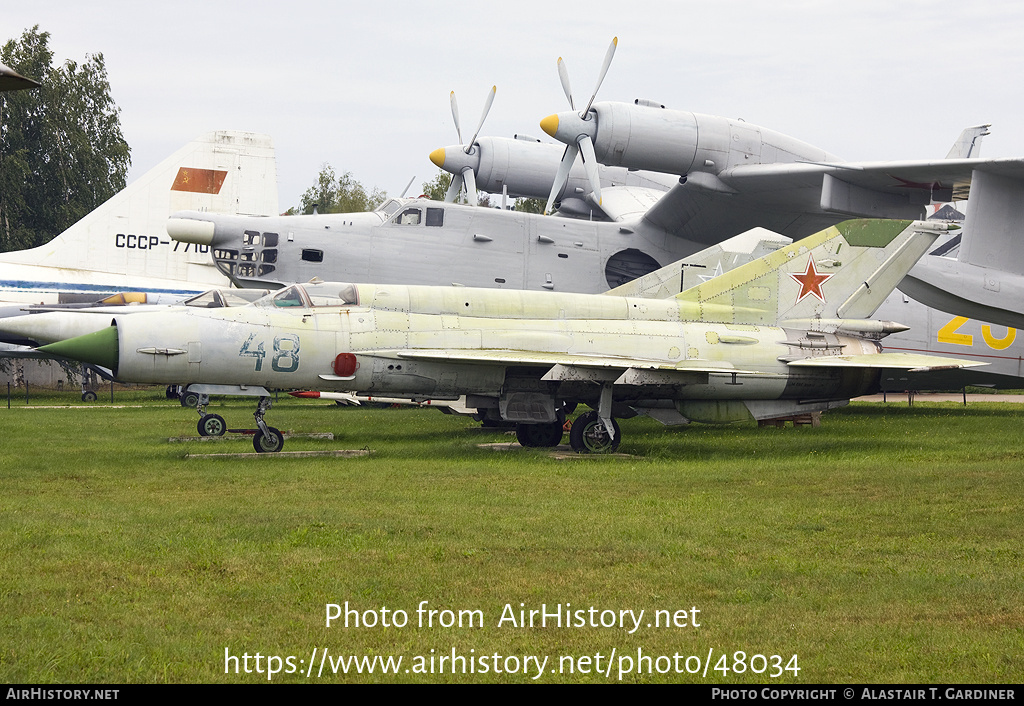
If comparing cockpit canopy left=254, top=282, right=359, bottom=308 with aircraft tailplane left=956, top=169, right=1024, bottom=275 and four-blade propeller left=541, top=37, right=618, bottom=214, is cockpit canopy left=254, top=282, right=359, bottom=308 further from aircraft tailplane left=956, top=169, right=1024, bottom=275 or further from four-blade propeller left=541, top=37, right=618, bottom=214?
aircraft tailplane left=956, top=169, right=1024, bottom=275

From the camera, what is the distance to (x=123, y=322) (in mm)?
14031

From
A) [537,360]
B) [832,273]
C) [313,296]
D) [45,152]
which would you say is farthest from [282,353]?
[45,152]

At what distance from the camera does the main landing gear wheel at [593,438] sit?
611 inches

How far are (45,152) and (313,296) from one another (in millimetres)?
42021

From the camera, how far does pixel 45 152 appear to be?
51.2 meters

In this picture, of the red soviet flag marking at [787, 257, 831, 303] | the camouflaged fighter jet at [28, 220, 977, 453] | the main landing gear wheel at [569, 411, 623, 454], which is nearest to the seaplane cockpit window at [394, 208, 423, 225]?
the camouflaged fighter jet at [28, 220, 977, 453]

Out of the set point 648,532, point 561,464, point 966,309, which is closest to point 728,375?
point 561,464

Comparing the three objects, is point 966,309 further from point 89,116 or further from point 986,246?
point 89,116

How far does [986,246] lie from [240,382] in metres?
13.4

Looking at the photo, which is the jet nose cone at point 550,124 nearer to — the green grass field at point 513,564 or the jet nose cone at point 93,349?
the green grass field at point 513,564

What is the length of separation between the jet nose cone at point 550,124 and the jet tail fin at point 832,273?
546cm

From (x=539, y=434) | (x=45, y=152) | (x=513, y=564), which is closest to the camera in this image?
(x=513, y=564)

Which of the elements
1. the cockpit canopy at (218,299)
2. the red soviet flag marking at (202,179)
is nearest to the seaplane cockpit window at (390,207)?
the cockpit canopy at (218,299)

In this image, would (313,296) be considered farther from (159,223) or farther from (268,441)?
(159,223)
